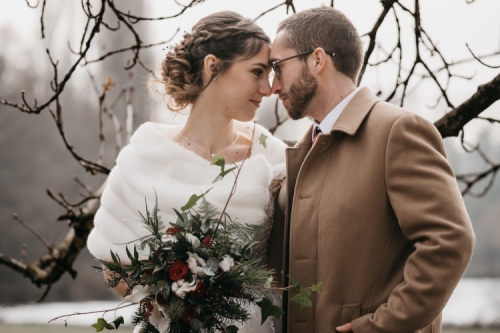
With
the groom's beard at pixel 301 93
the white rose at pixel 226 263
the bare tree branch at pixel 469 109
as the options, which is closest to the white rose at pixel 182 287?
the white rose at pixel 226 263

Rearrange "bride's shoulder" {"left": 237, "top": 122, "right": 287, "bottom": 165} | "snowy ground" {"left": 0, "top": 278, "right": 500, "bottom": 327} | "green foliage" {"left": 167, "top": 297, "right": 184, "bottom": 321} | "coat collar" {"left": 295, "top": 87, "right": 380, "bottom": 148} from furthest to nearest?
"snowy ground" {"left": 0, "top": 278, "right": 500, "bottom": 327}
"bride's shoulder" {"left": 237, "top": 122, "right": 287, "bottom": 165}
"coat collar" {"left": 295, "top": 87, "right": 380, "bottom": 148}
"green foliage" {"left": 167, "top": 297, "right": 184, "bottom": 321}

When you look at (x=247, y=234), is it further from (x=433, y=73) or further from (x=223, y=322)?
(x=433, y=73)

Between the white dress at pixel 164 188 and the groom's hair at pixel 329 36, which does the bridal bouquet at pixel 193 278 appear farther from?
the groom's hair at pixel 329 36

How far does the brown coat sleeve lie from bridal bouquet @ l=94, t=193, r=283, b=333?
453 millimetres

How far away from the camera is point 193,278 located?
209 cm

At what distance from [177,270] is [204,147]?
3.52 ft

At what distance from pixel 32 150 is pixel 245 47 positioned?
17.1 meters

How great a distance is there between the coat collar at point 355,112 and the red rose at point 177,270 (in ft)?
2.78

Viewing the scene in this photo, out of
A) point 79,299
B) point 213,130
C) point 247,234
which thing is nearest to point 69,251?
point 213,130

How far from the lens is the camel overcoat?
2135 mm

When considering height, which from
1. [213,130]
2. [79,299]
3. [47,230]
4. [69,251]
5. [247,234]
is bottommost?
[79,299]

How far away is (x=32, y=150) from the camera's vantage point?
61.4 ft

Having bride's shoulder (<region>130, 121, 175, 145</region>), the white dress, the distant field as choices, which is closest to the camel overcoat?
the white dress

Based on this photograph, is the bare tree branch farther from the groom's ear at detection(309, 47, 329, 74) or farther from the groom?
the groom's ear at detection(309, 47, 329, 74)
